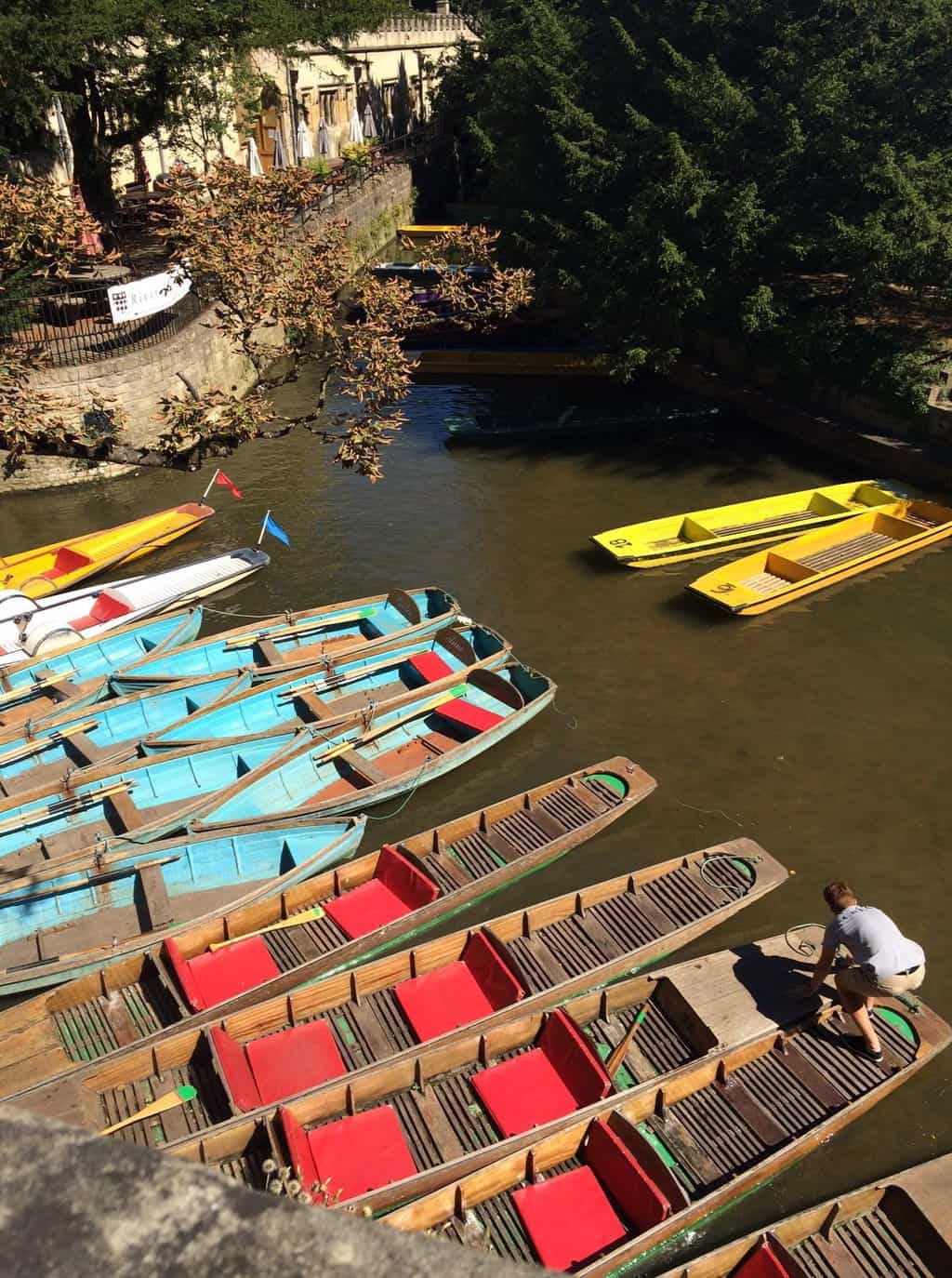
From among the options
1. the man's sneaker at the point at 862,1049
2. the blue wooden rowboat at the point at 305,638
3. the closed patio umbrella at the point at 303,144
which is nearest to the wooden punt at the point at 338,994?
the man's sneaker at the point at 862,1049

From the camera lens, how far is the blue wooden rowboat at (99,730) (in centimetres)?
1622

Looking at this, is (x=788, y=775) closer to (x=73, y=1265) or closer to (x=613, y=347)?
(x=73, y=1265)

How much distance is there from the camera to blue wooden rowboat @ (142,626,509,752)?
17109 millimetres

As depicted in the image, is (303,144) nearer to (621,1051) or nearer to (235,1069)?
(235,1069)

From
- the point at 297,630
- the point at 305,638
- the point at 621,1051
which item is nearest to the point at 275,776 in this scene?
the point at 297,630

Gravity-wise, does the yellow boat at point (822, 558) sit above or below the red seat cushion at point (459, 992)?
above

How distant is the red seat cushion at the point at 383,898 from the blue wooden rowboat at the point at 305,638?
18.4 ft

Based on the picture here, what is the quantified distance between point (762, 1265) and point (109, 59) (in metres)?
33.8

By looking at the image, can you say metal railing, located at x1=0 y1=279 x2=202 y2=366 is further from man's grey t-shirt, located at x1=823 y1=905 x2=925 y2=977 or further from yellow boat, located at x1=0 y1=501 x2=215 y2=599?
man's grey t-shirt, located at x1=823 y1=905 x2=925 y2=977

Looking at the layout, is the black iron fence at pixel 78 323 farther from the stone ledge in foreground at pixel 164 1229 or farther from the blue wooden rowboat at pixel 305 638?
the stone ledge in foreground at pixel 164 1229

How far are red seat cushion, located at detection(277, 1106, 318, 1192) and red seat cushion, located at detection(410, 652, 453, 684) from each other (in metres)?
9.16

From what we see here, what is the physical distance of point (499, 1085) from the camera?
11.1 m

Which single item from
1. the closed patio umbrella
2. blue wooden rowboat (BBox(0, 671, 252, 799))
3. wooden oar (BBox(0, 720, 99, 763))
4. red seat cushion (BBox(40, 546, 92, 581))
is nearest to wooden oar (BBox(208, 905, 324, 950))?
blue wooden rowboat (BBox(0, 671, 252, 799))

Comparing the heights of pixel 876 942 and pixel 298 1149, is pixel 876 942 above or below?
above
